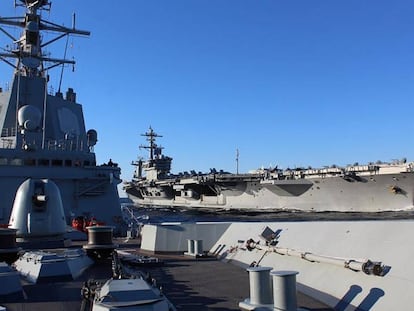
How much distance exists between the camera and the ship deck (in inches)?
169

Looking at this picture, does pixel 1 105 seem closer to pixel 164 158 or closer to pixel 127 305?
pixel 127 305

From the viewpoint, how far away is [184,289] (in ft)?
17.1

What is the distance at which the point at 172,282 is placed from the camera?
18.6ft

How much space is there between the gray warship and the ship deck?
99.2 ft

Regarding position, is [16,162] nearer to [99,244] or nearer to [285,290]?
[99,244]

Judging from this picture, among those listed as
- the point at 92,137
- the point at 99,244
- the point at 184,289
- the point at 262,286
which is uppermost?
the point at 92,137

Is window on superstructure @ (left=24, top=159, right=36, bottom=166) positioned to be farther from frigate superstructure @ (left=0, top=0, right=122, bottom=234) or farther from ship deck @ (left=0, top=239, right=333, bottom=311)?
ship deck @ (left=0, top=239, right=333, bottom=311)

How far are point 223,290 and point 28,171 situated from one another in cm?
1397

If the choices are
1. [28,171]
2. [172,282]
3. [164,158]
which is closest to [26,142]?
[28,171]

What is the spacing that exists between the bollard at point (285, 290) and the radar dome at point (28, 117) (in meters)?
15.7

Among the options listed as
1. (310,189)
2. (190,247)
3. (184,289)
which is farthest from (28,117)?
(310,189)

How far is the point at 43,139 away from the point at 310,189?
2659 centimetres

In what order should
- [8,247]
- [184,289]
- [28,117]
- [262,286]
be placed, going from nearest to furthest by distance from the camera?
[262,286] → [184,289] → [8,247] → [28,117]

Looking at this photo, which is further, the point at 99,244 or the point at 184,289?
the point at 99,244
